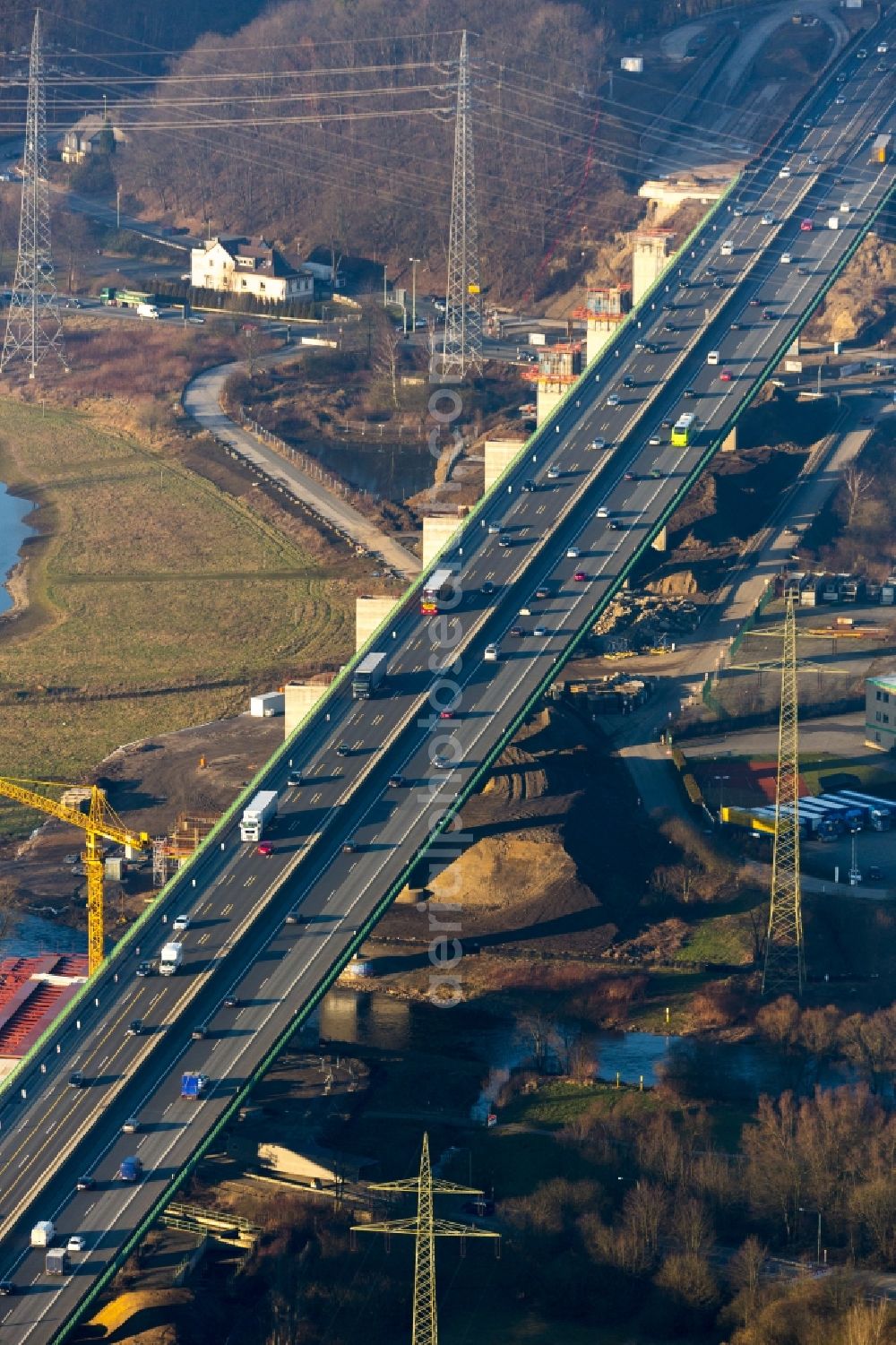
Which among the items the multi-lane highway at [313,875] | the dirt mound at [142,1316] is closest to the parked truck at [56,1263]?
the multi-lane highway at [313,875]

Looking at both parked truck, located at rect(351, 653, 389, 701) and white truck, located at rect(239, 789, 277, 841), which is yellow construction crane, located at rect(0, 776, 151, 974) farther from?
parked truck, located at rect(351, 653, 389, 701)

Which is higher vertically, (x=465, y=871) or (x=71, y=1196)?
(x=465, y=871)

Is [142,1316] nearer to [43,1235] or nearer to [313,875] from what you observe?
[43,1235]

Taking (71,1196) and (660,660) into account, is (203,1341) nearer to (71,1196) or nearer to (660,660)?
(71,1196)

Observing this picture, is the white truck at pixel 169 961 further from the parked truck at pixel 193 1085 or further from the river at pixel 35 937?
the river at pixel 35 937

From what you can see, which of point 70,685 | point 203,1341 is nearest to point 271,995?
point 203,1341

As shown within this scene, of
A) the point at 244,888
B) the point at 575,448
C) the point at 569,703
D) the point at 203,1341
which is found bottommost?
the point at 203,1341

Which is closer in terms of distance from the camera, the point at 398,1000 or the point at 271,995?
the point at 271,995
